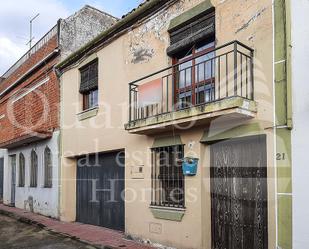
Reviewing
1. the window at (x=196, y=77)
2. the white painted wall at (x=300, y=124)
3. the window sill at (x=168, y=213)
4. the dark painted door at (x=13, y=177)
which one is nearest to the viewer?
the white painted wall at (x=300, y=124)

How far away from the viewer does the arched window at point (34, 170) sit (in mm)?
15852

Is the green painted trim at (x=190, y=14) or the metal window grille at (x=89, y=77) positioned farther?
the metal window grille at (x=89, y=77)

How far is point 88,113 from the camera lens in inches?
472

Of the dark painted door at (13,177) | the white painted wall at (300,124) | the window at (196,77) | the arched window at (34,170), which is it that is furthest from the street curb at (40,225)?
the white painted wall at (300,124)

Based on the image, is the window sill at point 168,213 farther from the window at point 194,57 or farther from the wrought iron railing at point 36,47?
the wrought iron railing at point 36,47

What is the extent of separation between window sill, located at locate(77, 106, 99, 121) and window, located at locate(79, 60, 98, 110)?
1.06 ft

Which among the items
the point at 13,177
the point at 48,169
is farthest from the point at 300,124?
the point at 13,177

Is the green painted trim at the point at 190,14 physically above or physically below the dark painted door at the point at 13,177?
above

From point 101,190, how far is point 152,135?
3528 mm

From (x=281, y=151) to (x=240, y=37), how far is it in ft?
7.46

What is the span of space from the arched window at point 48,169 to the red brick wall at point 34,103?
0.91 metres

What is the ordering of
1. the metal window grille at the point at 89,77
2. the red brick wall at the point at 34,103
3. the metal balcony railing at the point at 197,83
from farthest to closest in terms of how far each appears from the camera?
the red brick wall at the point at 34,103, the metal window grille at the point at 89,77, the metal balcony railing at the point at 197,83

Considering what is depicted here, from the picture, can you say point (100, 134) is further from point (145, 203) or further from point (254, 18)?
point (254, 18)

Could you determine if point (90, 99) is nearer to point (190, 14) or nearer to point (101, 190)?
point (101, 190)
